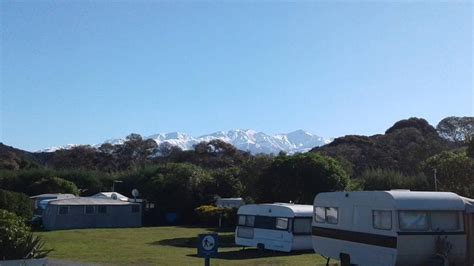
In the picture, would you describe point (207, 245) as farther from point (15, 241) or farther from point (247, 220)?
point (247, 220)

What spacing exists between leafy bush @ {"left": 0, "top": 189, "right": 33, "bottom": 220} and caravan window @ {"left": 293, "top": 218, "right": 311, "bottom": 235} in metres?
18.1

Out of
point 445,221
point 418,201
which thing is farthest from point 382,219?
point 445,221

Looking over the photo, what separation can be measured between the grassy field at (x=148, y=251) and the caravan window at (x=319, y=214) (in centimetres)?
241

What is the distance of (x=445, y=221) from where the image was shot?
50.6 ft

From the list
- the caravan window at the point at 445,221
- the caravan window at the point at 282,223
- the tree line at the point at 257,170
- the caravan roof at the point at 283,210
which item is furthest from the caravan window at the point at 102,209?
the caravan window at the point at 445,221

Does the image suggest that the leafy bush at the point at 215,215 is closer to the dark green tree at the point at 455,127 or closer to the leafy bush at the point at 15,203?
the leafy bush at the point at 15,203

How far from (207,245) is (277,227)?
→ 15.4m

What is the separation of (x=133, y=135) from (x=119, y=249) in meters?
71.5

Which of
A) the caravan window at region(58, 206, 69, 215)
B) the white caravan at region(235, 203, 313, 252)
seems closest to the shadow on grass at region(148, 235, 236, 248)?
the white caravan at region(235, 203, 313, 252)

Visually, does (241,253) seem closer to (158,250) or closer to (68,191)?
(158,250)

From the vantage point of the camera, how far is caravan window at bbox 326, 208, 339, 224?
715 inches

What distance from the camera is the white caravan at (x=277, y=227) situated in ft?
82.1

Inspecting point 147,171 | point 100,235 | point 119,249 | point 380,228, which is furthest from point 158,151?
point 380,228

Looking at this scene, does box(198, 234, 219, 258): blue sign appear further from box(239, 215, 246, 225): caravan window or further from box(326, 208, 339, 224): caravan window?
box(239, 215, 246, 225): caravan window
